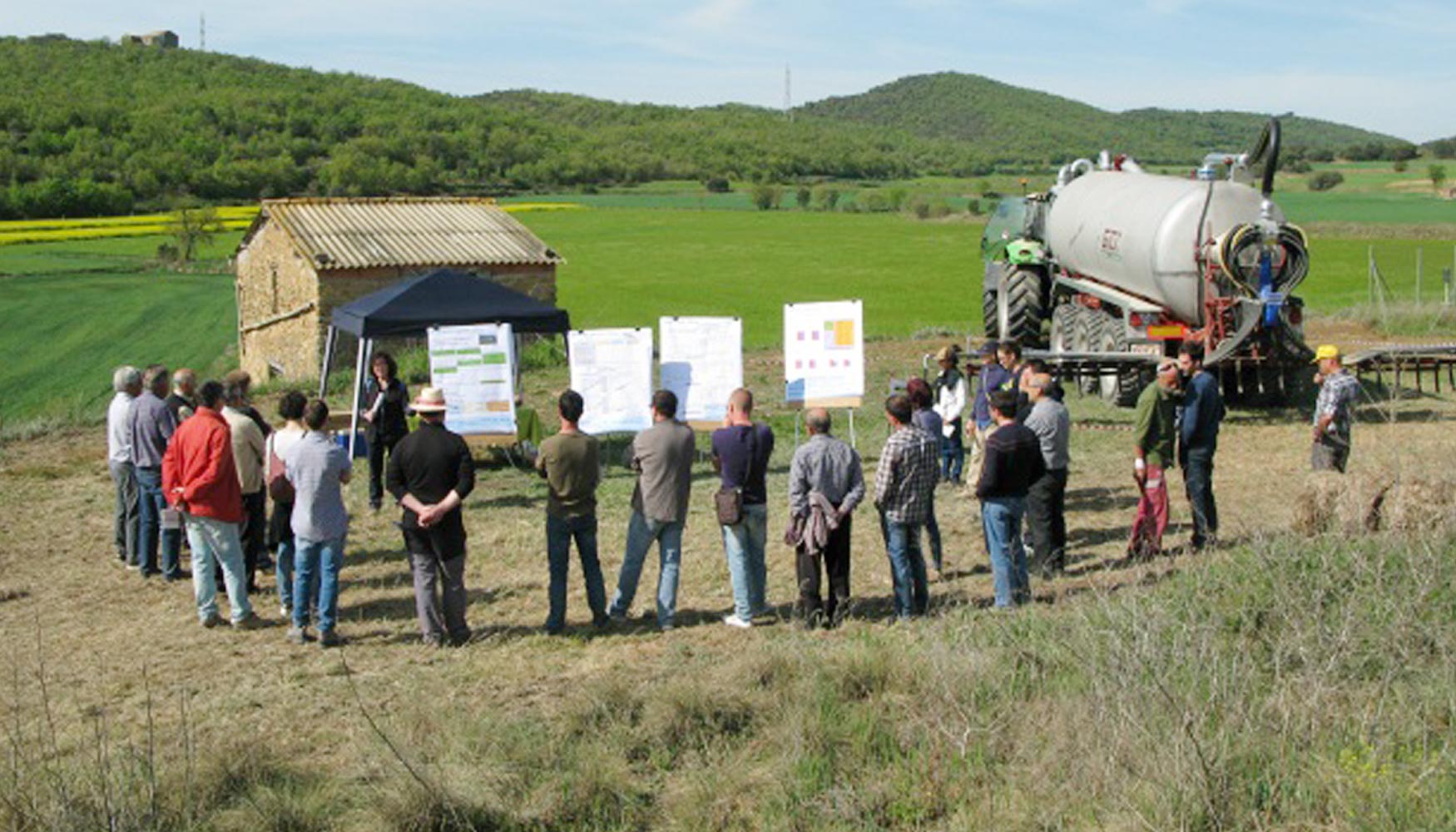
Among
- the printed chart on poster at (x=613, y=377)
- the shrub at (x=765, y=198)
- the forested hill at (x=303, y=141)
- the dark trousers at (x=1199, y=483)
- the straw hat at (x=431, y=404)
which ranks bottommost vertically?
the dark trousers at (x=1199, y=483)

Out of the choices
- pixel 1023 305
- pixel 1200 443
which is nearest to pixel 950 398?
pixel 1200 443

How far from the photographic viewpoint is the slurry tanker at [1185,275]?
1636 centimetres

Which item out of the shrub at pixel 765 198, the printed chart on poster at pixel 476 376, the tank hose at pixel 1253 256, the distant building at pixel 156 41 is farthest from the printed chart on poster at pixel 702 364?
the distant building at pixel 156 41

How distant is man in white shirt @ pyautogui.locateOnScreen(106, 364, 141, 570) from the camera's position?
444 inches

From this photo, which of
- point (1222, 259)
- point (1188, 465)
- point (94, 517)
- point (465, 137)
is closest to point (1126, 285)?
point (1222, 259)

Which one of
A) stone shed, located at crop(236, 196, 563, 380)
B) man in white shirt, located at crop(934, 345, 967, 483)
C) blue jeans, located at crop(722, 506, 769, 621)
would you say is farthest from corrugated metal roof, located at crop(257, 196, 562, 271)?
blue jeans, located at crop(722, 506, 769, 621)

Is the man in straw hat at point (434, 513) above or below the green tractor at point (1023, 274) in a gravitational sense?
below

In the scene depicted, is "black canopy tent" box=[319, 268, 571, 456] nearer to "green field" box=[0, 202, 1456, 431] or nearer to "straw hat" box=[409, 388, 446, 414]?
"straw hat" box=[409, 388, 446, 414]

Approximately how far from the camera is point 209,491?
9.42 m

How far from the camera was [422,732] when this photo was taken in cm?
714

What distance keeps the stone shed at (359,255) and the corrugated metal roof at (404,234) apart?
2cm

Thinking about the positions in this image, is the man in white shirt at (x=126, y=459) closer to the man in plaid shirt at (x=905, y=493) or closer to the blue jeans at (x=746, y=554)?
the blue jeans at (x=746, y=554)

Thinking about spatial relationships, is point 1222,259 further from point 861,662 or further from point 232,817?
point 232,817

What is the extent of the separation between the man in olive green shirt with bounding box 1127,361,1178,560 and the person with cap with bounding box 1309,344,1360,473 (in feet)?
5.34
